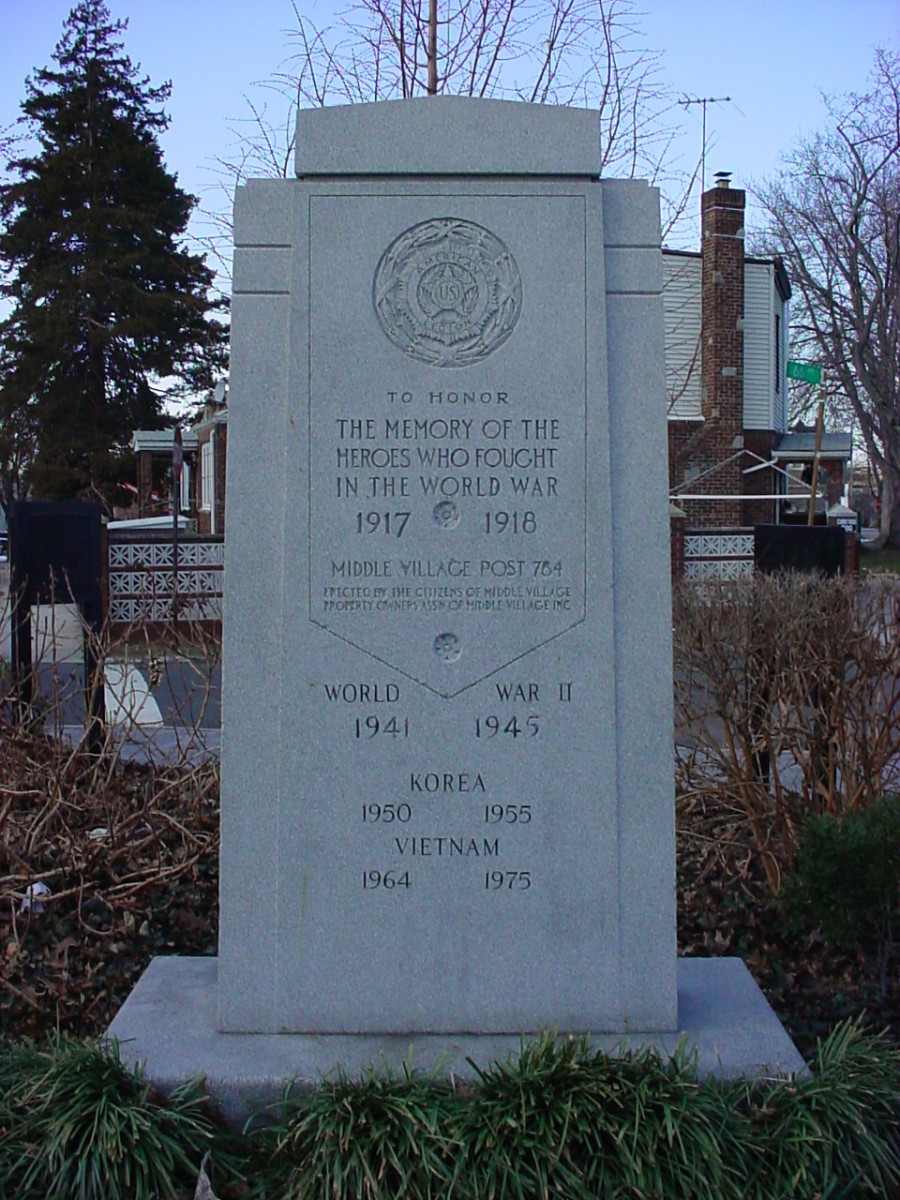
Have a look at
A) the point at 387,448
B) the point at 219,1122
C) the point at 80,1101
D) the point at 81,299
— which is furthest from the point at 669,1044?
the point at 81,299

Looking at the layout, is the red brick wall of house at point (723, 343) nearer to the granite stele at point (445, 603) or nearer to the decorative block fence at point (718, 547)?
the decorative block fence at point (718, 547)

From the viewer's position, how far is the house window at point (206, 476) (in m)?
36.8

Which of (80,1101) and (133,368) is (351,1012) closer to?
(80,1101)

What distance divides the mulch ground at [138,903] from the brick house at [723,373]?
25119 millimetres

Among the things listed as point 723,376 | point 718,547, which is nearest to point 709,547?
point 718,547

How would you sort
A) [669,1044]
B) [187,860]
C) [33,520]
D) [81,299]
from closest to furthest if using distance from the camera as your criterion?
[669,1044] < [187,860] < [33,520] < [81,299]

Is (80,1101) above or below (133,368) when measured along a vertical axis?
below

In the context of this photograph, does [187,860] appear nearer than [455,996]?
No

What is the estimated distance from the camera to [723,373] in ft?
104

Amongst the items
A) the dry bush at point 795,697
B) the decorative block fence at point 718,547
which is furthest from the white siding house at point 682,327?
the dry bush at point 795,697

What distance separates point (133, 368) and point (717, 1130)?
130 feet

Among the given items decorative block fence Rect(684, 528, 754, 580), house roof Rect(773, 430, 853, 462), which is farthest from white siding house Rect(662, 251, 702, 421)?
decorative block fence Rect(684, 528, 754, 580)

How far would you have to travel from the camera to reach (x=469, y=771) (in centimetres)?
385

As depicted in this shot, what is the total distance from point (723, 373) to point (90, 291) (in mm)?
19091
